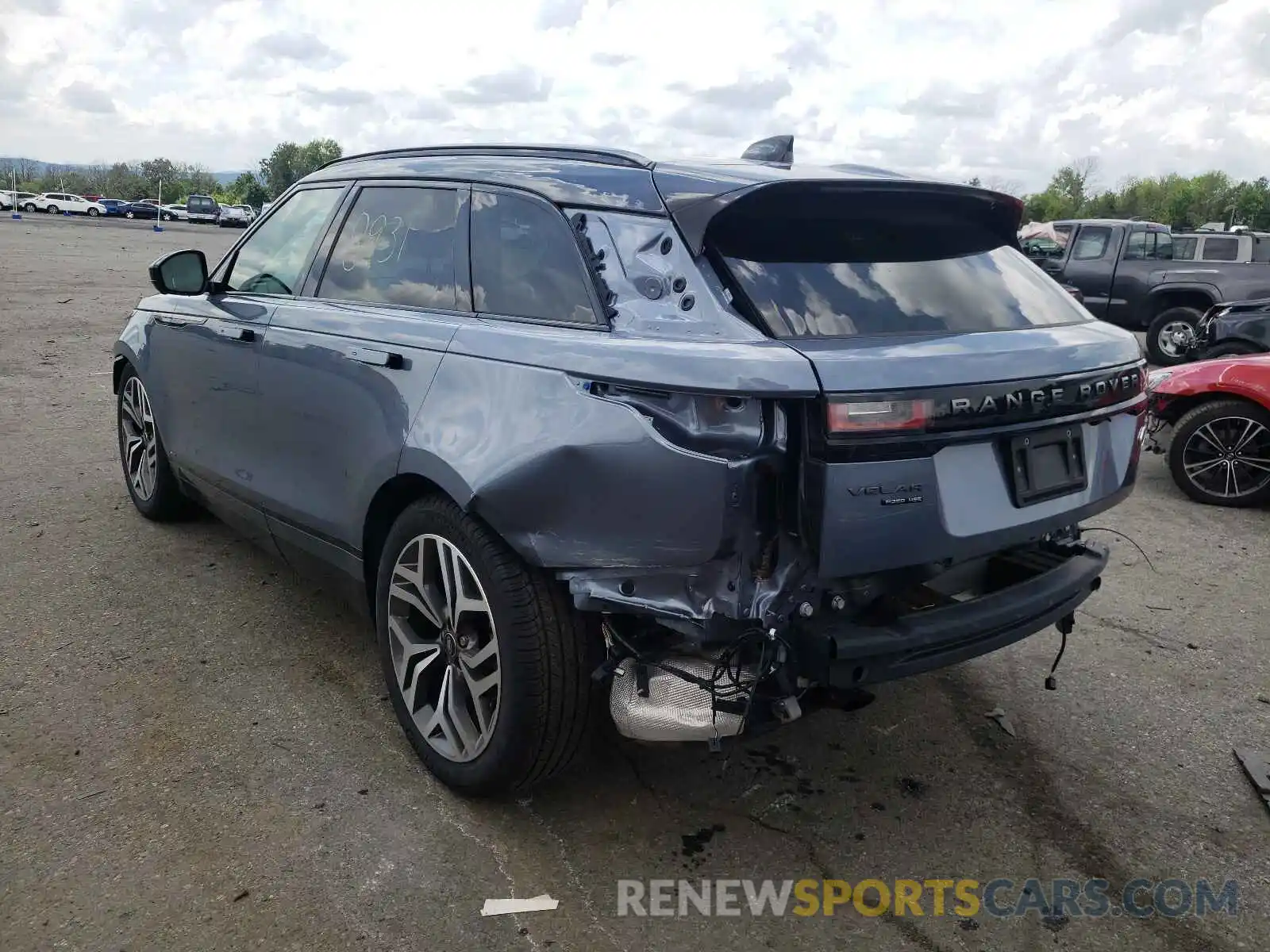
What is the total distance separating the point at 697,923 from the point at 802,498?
1.11 m

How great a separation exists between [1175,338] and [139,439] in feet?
42.4

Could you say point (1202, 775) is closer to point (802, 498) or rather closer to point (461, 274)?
point (802, 498)

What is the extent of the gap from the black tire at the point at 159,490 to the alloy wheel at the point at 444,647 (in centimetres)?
236

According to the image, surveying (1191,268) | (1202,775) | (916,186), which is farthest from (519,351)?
(1191,268)

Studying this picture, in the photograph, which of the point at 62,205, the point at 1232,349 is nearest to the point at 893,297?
the point at 1232,349

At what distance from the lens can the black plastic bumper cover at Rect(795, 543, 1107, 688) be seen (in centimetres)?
244

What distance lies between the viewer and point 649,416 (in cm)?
241

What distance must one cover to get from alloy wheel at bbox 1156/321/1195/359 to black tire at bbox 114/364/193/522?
500 inches

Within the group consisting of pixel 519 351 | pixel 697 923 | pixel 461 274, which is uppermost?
pixel 461 274

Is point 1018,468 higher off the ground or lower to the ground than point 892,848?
higher

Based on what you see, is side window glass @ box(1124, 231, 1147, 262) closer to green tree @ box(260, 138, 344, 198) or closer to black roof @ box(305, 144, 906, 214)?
black roof @ box(305, 144, 906, 214)

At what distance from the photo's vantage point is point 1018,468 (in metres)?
2.67

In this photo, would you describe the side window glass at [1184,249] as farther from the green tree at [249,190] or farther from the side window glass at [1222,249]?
the green tree at [249,190]

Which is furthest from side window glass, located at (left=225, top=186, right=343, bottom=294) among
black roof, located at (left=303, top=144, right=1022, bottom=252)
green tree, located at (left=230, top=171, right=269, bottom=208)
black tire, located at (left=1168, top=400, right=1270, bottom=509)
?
green tree, located at (left=230, top=171, right=269, bottom=208)
